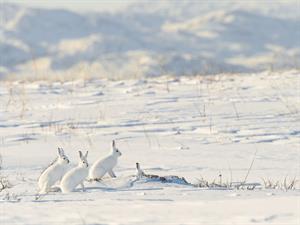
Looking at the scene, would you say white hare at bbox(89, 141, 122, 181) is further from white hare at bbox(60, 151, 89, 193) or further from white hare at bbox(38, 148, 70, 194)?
white hare at bbox(60, 151, 89, 193)

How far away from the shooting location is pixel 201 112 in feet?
30.8

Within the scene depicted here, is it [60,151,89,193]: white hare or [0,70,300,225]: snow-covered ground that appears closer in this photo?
[0,70,300,225]: snow-covered ground

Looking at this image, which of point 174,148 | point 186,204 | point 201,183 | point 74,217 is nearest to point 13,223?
point 74,217

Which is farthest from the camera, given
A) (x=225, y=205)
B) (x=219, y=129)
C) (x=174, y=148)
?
(x=219, y=129)

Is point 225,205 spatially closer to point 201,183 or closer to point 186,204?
point 186,204

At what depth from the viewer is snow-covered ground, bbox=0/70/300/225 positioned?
12.3 ft

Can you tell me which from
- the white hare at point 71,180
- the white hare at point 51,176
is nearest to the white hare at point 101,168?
the white hare at point 51,176

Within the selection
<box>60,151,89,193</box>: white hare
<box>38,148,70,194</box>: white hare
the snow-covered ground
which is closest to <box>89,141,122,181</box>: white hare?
the snow-covered ground

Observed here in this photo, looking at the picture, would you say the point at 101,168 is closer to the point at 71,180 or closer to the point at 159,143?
the point at 71,180

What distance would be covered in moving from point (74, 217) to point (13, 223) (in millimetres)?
267

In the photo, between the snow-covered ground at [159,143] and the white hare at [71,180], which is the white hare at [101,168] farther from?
the white hare at [71,180]

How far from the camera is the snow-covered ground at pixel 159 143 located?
148 inches

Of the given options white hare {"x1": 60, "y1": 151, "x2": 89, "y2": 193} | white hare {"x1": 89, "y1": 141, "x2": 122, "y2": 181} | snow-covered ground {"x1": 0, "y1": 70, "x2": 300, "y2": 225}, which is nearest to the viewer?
snow-covered ground {"x1": 0, "y1": 70, "x2": 300, "y2": 225}

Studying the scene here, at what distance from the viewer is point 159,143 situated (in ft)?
25.0
